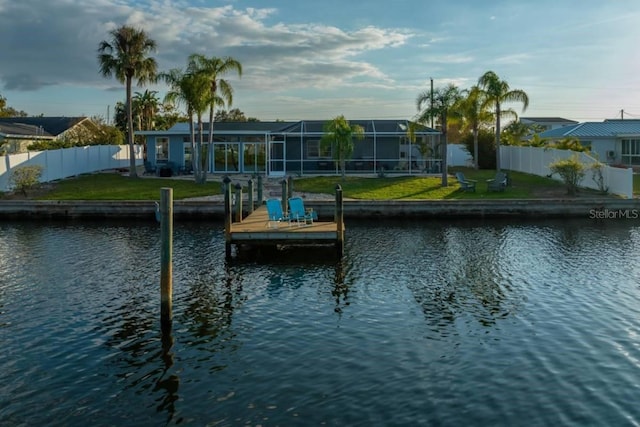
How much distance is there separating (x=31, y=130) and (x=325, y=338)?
2002 inches

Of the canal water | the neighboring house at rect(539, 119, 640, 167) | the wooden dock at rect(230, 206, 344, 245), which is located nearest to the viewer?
the canal water

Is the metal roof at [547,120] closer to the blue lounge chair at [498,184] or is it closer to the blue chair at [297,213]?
the blue lounge chair at [498,184]

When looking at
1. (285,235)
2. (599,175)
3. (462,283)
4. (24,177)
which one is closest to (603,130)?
(599,175)

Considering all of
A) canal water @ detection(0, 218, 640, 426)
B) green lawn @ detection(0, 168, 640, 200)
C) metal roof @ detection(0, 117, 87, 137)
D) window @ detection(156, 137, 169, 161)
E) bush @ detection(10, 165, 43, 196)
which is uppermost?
metal roof @ detection(0, 117, 87, 137)

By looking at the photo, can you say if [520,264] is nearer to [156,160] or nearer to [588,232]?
[588,232]

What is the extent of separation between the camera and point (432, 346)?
11430 mm

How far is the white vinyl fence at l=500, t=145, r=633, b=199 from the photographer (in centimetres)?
3094

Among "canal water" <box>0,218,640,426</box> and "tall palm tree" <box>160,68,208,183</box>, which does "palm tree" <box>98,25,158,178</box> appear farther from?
"canal water" <box>0,218,640,426</box>

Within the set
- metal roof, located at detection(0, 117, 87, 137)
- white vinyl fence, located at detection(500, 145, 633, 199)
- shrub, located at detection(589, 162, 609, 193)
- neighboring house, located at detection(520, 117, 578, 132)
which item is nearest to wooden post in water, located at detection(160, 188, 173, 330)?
white vinyl fence, located at detection(500, 145, 633, 199)

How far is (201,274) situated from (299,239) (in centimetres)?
361

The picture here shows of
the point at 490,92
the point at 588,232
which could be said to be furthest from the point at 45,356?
the point at 490,92

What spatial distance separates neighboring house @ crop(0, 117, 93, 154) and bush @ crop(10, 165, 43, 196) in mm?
7577

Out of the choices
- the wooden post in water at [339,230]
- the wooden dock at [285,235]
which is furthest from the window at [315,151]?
the wooden dock at [285,235]

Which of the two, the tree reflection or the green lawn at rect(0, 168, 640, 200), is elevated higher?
the green lawn at rect(0, 168, 640, 200)
